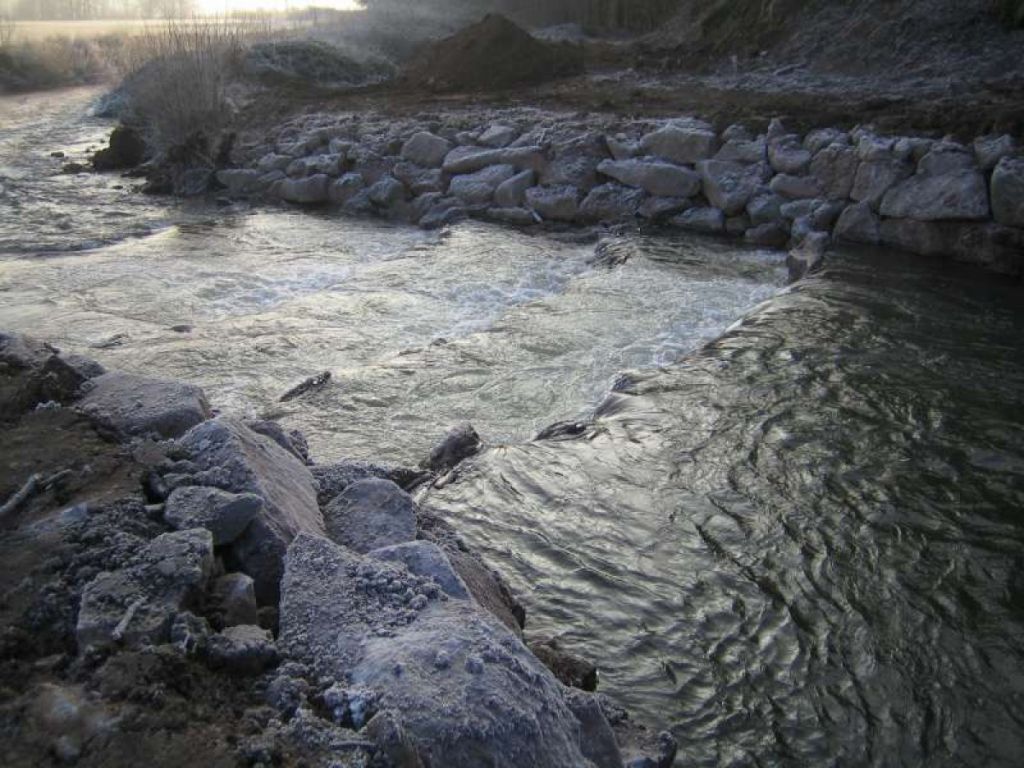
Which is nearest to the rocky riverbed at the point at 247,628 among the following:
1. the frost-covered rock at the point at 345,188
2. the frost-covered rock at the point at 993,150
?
the frost-covered rock at the point at 993,150

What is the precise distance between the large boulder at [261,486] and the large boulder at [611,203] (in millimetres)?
8639

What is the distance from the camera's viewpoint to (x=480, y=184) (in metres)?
12.9

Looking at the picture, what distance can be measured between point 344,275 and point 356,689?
803 centimetres

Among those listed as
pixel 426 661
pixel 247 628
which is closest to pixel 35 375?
pixel 247 628

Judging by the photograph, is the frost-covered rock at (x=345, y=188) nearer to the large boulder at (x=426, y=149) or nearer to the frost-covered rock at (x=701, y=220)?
the large boulder at (x=426, y=149)

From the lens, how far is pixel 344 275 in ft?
33.1

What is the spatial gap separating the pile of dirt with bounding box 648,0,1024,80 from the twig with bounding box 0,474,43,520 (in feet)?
44.4

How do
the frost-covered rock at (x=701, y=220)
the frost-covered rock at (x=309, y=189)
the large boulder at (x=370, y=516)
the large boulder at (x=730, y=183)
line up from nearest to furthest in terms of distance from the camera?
1. the large boulder at (x=370, y=516)
2. the large boulder at (x=730, y=183)
3. the frost-covered rock at (x=701, y=220)
4. the frost-covered rock at (x=309, y=189)

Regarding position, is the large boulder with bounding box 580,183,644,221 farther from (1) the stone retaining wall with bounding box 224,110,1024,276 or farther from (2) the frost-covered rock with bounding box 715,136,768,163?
(2) the frost-covered rock with bounding box 715,136,768,163

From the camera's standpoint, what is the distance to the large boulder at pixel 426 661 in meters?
2.35

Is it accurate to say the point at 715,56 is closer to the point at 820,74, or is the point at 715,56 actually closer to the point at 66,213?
the point at 820,74

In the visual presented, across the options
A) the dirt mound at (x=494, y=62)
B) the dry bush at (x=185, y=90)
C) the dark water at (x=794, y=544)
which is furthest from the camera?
the dirt mound at (x=494, y=62)

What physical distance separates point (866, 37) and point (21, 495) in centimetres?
1571

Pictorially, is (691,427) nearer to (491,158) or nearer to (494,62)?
(491,158)
